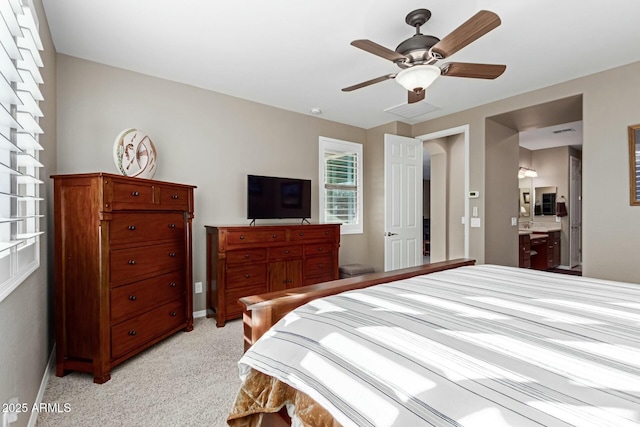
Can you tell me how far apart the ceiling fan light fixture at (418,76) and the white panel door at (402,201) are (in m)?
2.11

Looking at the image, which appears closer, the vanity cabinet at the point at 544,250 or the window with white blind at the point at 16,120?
the window with white blind at the point at 16,120

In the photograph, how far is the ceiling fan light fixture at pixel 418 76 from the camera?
2084 millimetres

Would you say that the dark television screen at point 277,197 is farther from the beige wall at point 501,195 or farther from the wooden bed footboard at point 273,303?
the beige wall at point 501,195

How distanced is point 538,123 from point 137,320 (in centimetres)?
523

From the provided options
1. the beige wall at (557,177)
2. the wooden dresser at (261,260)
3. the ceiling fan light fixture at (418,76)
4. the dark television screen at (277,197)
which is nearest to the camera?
the ceiling fan light fixture at (418,76)

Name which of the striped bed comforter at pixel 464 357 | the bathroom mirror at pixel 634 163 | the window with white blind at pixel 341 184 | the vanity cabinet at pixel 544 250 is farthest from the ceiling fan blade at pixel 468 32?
the vanity cabinet at pixel 544 250

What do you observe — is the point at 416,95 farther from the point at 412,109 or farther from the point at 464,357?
the point at 464,357

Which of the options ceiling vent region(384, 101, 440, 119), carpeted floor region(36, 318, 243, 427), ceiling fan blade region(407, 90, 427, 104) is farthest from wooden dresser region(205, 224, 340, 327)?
ceiling fan blade region(407, 90, 427, 104)

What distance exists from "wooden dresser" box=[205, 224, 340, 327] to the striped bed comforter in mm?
1949

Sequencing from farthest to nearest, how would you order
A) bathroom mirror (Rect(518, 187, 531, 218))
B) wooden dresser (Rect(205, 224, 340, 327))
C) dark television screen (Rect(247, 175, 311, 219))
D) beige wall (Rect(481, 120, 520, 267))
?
1. bathroom mirror (Rect(518, 187, 531, 218))
2. beige wall (Rect(481, 120, 520, 267))
3. dark television screen (Rect(247, 175, 311, 219))
4. wooden dresser (Rect(205, 224, 340, 327))

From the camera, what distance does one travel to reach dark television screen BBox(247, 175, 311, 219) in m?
3.57

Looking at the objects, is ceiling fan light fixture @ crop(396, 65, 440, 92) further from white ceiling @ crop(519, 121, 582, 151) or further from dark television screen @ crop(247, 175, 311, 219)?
white ceiling @ crop(519, 121, 582, 151)

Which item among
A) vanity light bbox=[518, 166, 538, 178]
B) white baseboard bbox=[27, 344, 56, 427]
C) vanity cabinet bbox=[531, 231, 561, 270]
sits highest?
vanity light bbox=[518, 166, 538, 178]

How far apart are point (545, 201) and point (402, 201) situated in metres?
4.44
